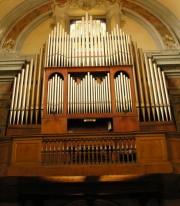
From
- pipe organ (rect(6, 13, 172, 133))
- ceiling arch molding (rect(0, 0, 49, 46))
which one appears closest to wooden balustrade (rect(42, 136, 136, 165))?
pipe organ (rect(6, 13, 172, 133))

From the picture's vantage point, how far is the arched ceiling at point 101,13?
1273 cm

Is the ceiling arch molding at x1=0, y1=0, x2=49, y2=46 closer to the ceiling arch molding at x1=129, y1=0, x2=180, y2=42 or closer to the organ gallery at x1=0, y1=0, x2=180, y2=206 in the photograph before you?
the organ gallery at x1=0, y1=0, x2=180, y2=206

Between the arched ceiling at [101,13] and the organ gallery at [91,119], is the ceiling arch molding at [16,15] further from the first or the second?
the organ gallery at [91,119]

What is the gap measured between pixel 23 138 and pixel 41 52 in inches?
143

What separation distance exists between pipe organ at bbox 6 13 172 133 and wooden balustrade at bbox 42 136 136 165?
71cm

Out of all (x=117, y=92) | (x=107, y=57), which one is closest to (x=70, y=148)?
(x=117, y=92)

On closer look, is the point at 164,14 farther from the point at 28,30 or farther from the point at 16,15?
the point at 16,15

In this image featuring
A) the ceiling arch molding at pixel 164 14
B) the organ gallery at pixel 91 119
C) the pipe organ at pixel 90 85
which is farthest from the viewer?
the ceiling arch molding at pixel 164 14

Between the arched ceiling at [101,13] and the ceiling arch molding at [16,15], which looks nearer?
the arched ceiling at [101,13]

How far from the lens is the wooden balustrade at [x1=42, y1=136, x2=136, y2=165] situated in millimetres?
8789

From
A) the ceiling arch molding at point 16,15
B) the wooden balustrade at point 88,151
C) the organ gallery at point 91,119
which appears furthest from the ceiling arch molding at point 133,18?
the wooden balustrade at point 88,151

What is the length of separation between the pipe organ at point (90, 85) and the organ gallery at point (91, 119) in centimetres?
3

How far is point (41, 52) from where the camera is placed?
11703mm

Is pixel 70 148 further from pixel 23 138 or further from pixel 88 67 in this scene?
pixel 88 67
